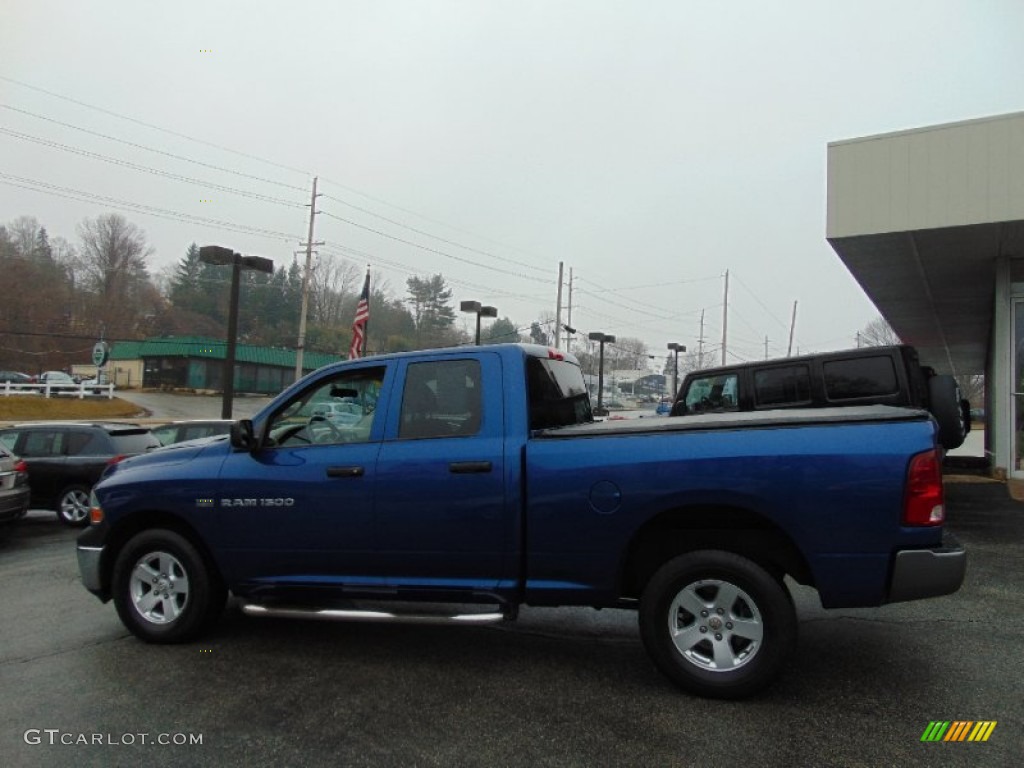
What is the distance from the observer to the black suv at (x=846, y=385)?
294 inches

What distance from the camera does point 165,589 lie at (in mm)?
4707

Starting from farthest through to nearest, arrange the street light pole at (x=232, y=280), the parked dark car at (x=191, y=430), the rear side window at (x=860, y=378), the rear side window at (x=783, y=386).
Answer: the street light pole at (x=232, y=280), the parked dark car at (x=191, y=430), the rear side window at (x=783, y=386), the rear side window at (x=860, y=378)

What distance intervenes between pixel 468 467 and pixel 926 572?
251 centimetres

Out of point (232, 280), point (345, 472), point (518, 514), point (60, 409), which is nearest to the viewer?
point (518, 514)

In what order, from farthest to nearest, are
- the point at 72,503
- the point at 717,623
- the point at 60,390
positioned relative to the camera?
the point at 60,390 < the point at 72,503 < the point at 717,623

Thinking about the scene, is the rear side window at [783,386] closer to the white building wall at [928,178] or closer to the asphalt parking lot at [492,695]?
the asphalt parking lot at [492,695]

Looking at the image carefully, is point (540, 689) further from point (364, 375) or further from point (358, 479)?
point (364, 375)

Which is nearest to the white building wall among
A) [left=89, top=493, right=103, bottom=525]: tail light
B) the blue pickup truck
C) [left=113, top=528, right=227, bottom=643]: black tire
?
the blue pickup truck

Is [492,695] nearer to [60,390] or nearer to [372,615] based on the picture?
[372,615]

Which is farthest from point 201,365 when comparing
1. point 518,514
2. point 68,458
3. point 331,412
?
point 518,514

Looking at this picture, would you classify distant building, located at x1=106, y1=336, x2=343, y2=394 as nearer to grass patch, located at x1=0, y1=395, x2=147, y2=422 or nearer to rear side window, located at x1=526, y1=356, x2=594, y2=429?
grass patch, located at x1=0, y1=395, x2=147, y2=422

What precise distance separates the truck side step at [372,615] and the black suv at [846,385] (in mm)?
5529

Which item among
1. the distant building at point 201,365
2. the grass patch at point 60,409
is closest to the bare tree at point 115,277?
the distant building at point 201,365

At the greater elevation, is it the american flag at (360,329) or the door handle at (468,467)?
the american flag at (360,329)
